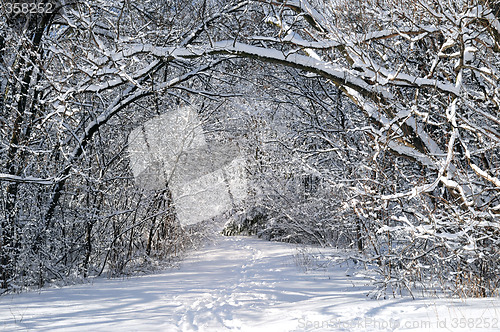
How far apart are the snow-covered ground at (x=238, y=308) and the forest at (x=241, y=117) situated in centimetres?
61

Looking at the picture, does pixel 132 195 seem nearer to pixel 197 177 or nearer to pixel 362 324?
pixel 197 177

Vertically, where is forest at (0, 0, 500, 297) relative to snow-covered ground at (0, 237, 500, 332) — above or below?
above

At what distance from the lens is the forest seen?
12.8 feet

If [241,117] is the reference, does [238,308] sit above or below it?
below

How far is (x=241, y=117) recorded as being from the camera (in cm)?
1159

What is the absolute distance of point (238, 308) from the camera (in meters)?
4.26

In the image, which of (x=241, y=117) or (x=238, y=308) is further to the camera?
(x=241, y=117)

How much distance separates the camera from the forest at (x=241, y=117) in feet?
12.8

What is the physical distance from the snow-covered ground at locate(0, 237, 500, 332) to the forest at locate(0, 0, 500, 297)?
0.61 metres

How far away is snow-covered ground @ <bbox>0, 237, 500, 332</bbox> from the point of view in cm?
304

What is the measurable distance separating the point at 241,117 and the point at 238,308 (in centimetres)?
800

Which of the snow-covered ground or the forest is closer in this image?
the snow-covered ground

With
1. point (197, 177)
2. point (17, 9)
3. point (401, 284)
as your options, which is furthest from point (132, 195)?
point (401, 284)

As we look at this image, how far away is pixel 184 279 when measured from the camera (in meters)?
6.25
